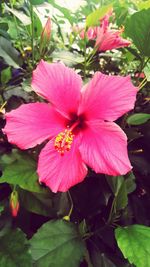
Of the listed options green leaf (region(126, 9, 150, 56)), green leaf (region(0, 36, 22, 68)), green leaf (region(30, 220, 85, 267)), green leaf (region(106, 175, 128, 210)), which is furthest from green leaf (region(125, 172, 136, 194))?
green leaf (region(0, 36, 22, 68))

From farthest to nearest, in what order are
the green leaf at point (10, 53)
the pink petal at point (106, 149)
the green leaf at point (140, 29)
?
the green leaf at point (10, 53), the green leaf at point (140, 29), the pink petal at point (106, 149)

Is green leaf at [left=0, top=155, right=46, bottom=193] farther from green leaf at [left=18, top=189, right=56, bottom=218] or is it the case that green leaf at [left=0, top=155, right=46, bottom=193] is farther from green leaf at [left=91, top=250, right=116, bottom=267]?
green leaf at [left=91, top=250, right=116, bottom=267]

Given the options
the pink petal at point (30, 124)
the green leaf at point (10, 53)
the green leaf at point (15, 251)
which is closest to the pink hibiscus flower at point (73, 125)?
the pink petal at point (30, 124)

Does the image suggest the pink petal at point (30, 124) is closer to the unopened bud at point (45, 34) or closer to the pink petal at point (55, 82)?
the pink petal at point (55, 82)

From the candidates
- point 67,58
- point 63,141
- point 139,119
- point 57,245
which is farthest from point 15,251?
point 67,58

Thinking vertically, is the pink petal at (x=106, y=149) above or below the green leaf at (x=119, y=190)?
above

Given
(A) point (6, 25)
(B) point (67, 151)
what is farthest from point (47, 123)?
(A) point (6, 25)

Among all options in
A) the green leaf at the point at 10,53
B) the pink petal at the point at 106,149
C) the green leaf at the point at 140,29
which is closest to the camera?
the pink petal at the point at 106,149
